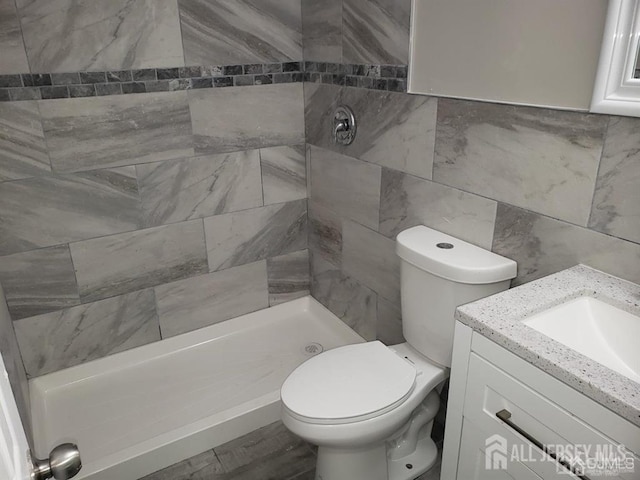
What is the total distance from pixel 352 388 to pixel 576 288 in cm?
73

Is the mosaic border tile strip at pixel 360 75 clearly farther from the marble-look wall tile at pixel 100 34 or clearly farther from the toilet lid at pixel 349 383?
the toilet lid at pixel 349 383

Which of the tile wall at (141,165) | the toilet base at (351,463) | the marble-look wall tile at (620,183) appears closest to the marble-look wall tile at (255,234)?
the tile wall at (141,165)

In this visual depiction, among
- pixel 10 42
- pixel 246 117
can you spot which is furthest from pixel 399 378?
pixel 10 42

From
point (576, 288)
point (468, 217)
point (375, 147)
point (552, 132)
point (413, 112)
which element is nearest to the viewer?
point (576, 288)

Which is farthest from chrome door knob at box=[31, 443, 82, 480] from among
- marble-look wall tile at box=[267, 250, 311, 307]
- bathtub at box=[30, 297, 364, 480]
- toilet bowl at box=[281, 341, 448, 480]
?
marble-look wall tile at box=[267, 250, 311, 307]

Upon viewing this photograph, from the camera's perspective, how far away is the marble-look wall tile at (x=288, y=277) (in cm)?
276

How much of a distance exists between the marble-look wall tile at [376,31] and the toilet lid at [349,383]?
3.59ft

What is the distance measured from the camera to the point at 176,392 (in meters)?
2.27

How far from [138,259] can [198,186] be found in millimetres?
444

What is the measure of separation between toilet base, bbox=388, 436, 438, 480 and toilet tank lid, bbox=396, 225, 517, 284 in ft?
2.59

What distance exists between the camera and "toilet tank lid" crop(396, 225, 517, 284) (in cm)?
154

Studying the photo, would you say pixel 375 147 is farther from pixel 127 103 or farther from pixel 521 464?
pixel 521 464

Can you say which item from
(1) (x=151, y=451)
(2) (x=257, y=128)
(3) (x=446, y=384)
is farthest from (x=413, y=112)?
(1) (x=151, y=451)

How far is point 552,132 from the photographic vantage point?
1.42m
